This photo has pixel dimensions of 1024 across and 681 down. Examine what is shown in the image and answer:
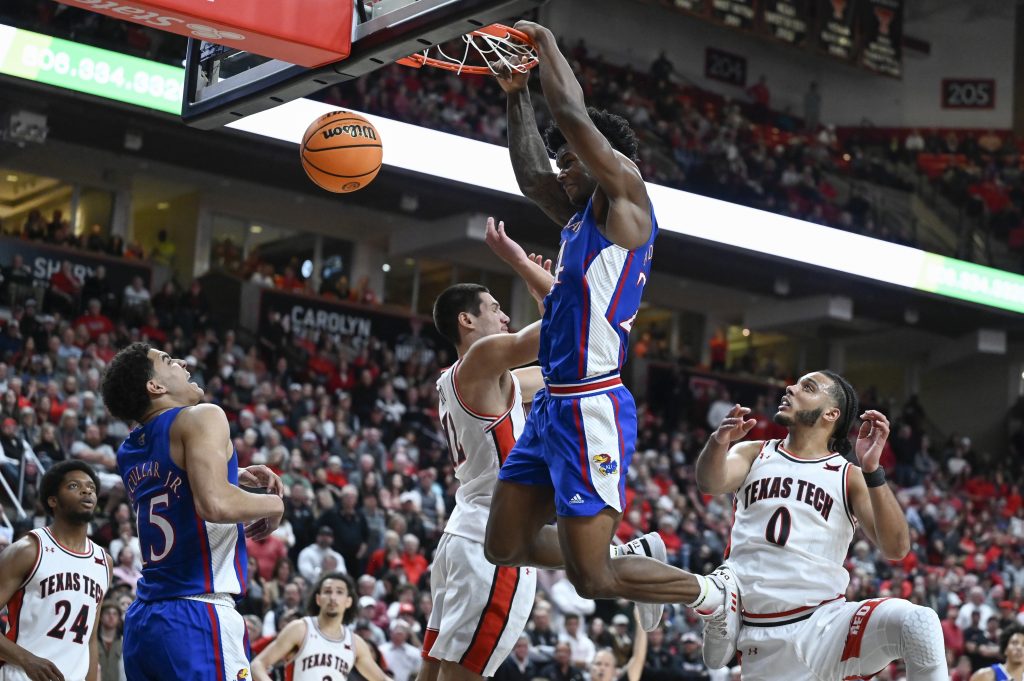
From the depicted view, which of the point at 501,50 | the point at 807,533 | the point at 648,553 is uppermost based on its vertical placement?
the point at 501,50

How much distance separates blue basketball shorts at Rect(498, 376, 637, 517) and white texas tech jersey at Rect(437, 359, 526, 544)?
682 mm

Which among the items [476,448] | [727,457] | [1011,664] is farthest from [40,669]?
[1011,664]

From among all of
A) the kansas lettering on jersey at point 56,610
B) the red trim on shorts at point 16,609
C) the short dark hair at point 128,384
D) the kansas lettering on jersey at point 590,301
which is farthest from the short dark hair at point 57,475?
the kansas lettering on jersey at point 590,301

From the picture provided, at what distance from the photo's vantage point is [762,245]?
21562 mm

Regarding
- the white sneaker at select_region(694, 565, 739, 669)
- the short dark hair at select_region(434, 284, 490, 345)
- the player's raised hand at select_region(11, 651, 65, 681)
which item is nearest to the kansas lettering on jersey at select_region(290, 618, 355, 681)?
the player's raised hand at select_region(11, 651, 65, 681)

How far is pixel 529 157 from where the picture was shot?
580 cm

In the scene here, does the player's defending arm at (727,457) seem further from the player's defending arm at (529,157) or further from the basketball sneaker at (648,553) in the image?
the player's defending arm at (529,157)

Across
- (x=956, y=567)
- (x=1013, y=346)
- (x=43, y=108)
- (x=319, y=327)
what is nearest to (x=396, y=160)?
(x=319, y=327)

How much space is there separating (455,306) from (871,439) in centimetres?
197

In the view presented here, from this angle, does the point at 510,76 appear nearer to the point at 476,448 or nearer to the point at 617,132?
the point at 617,132

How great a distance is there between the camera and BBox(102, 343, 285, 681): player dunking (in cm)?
479

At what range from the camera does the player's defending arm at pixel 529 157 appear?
571cm

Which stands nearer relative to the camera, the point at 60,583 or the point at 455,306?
the point at 455,306

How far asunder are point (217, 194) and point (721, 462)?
17170 millimetres
